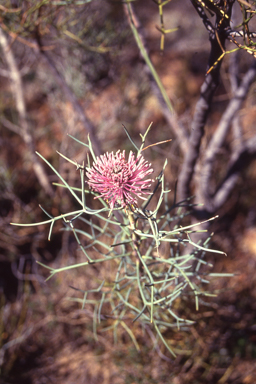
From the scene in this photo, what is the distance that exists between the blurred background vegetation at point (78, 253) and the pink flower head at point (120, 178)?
24.4 inches

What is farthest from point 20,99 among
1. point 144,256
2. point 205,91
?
point 144,256

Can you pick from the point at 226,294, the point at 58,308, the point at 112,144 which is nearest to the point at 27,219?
the point at 58,308

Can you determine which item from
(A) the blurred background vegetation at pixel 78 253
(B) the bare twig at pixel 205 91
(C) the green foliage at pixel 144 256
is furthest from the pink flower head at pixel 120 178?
(A) the blurred background vegetation at pixel 78 253

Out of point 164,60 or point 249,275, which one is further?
point 164,60

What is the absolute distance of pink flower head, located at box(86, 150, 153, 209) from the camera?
1.56 ft

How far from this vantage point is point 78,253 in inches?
73.7

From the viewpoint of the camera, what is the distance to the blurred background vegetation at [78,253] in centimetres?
116

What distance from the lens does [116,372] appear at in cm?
133

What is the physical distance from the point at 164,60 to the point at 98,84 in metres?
1.06

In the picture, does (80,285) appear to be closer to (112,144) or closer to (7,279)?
(7,279)

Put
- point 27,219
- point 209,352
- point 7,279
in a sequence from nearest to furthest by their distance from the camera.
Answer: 1. point 209,352
2. point 7,279
3. point 27,219

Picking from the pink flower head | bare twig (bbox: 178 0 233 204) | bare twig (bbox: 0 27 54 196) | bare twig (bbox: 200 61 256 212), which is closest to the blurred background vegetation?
bare twig (bbox: 0 27 54 196)

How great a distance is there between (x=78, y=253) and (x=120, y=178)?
59.3 inches

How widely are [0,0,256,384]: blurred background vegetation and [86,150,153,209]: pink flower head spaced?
62cm
